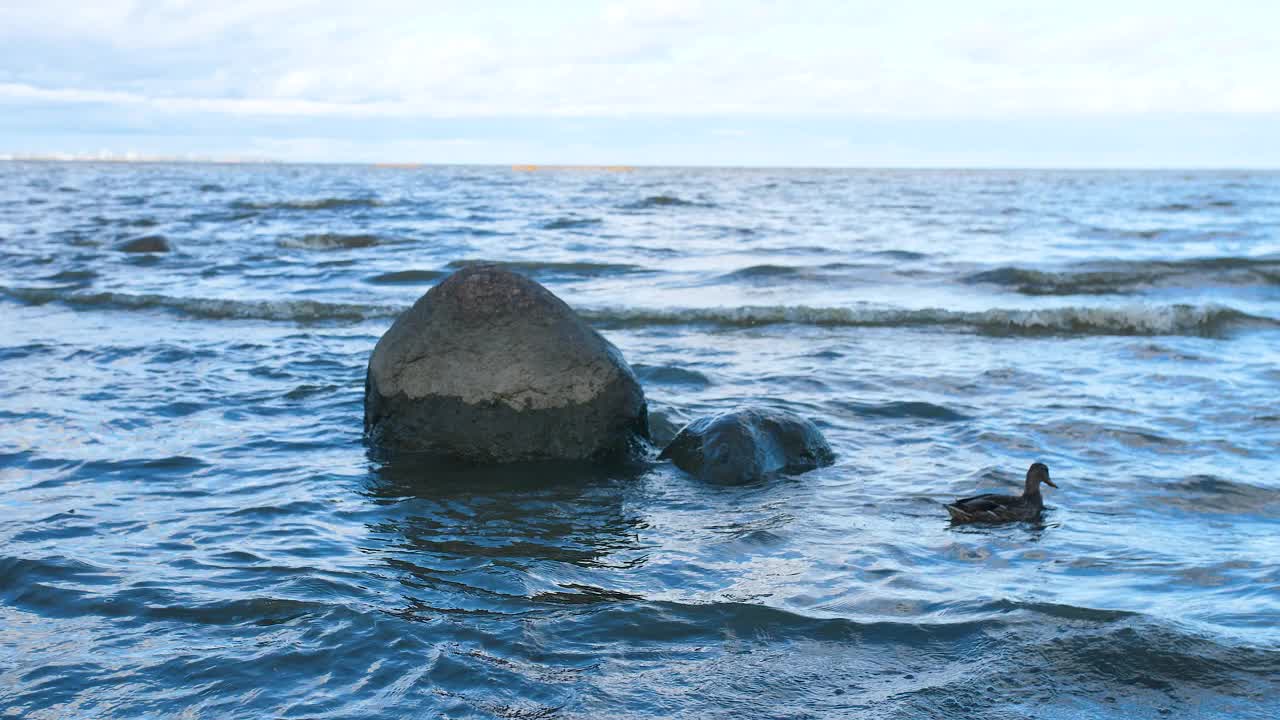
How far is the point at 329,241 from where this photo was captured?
23.1m

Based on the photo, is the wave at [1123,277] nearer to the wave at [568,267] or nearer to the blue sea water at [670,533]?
the blue sea water at [670,533]

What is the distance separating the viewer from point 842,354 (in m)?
11.3

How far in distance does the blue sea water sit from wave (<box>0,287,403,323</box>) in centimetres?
8

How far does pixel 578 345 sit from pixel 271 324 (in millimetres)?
7337

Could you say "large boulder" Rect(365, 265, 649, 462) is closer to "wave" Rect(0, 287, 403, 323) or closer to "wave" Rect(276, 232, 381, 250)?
"wave" Rect(0, 287, 403, 323)

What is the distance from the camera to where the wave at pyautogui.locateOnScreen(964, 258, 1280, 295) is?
16.8 m

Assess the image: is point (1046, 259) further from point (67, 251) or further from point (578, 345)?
point (67, 251)

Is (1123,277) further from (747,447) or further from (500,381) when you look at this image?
(500,381)

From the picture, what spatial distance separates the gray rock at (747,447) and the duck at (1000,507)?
1.23 m

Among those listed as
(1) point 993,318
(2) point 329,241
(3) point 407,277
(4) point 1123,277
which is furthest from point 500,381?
(2) point 329,241

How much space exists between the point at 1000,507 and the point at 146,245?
18.6 metres

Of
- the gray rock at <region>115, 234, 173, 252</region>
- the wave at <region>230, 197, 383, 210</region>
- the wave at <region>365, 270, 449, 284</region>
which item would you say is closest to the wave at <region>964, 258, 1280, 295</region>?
the wave at <region>365, 270, 449, 284</region>

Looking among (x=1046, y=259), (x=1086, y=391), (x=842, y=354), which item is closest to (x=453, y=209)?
(x=1046, y=259)

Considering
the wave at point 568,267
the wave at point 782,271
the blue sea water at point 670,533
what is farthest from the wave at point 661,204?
the blue sea water at point 670,533
